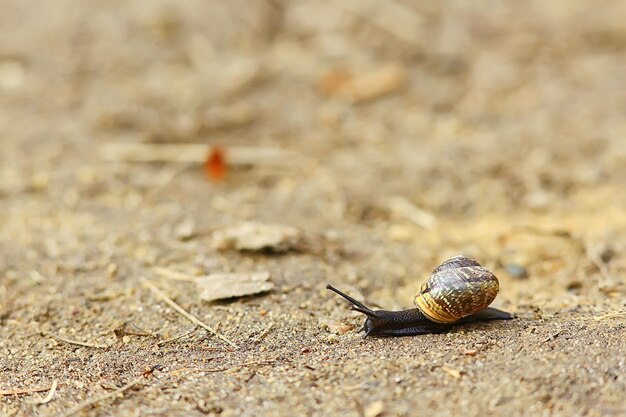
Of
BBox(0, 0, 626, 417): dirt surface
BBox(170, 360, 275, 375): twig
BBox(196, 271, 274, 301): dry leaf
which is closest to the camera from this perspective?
BBox(0, 0, 626, 417): dirt surface

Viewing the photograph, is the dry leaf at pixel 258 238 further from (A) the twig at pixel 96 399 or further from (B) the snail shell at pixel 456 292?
(A) the twig at pixel 96 399

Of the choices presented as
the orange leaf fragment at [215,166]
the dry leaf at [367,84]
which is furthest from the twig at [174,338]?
the dry leaf at [367,84]

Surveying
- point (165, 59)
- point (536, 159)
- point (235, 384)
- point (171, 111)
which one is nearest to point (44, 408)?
point (235, 384)

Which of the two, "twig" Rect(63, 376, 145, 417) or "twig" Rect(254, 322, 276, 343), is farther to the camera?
"twig" Rect(254, 322, 276, 343)

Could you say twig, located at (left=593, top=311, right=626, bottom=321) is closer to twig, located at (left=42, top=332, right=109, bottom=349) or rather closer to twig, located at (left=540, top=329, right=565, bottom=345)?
twig, located at (left=540, top=329, right=565, bottom=345)

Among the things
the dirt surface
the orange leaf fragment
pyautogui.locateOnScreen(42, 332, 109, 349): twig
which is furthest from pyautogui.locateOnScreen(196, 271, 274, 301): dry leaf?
the orange leaf fragment

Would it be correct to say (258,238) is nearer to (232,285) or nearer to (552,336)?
(232,285)

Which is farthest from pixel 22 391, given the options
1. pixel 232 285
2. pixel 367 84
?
pixel 367 84
